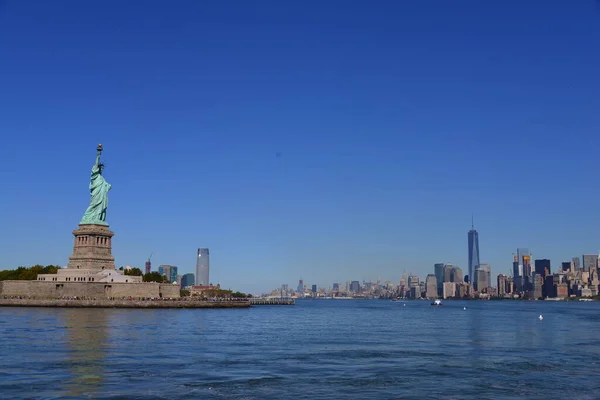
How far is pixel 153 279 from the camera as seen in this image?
156 meters

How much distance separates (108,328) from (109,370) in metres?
29.5

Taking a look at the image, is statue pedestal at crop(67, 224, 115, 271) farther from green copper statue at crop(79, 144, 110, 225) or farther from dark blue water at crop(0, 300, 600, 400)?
dark blue water at crop(0, 300, 600, 400)

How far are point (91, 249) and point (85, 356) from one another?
259 feet

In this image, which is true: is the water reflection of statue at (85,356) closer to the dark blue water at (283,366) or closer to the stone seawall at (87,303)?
the dark blue water at (283,366)

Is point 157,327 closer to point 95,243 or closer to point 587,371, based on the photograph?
point 587,371

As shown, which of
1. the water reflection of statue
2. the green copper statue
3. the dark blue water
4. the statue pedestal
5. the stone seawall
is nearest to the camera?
the water reflection of statue

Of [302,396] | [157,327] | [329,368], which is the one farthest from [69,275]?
[302,396]

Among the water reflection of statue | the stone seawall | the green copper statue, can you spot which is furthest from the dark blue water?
the green copper statue

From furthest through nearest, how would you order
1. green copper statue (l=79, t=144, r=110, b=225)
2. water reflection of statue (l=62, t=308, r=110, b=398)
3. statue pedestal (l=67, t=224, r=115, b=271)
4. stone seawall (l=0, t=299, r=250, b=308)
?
green copper statue (l=79, t=144, r=110, b=225)
statue pedestal (l=67, t=224, r=115, b=271)
stone seawall (l=0, t=299, r=250, b=308)
water reflection of statue (l=62, t=308, r=110, b=398)

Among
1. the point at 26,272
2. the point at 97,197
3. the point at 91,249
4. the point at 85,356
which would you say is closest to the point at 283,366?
the point at 85,356

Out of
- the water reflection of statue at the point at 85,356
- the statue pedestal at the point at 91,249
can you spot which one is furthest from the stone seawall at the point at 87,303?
the water reflection of statue at the point at 85,356

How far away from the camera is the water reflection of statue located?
2958 cm

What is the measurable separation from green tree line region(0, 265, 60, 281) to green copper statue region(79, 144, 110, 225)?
2403 centimetres

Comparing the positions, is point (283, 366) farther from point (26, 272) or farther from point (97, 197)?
point (26, 272)
